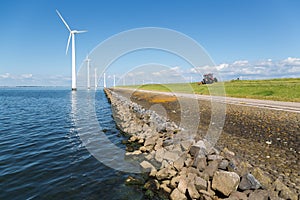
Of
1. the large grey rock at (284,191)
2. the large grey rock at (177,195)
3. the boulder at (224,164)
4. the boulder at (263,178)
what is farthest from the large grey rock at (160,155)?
the large grey rock at (284,191)

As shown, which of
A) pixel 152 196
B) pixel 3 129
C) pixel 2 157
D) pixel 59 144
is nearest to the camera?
pixel 152 196

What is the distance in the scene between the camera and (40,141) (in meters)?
14.0

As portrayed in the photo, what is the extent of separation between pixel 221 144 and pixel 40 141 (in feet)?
38.6

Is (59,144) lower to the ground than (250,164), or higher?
lower

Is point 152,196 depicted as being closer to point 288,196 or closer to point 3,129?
point 288,196

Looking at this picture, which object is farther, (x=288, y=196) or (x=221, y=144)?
(x=221, y=144)

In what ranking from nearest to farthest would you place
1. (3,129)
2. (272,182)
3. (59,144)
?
(272,182) < (59,144) < (3,129)

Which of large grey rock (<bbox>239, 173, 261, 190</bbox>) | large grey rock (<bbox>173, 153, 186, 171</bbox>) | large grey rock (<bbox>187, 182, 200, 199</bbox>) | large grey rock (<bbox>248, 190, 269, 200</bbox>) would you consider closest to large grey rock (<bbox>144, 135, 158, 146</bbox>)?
large grey rock (<bbox>173, 153, 186, 171</bbox>)

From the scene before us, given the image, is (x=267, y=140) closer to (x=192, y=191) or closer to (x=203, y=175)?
(x=203, y=175)

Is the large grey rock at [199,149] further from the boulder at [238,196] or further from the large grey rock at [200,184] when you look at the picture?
the boulder at [238,196]

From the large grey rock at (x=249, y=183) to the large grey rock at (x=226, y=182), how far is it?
149 mm

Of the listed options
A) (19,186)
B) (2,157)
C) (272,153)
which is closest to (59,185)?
(19,186)

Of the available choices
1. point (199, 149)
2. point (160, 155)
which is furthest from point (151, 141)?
point (199, 149)

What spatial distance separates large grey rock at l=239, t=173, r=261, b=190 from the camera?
5838 mm
